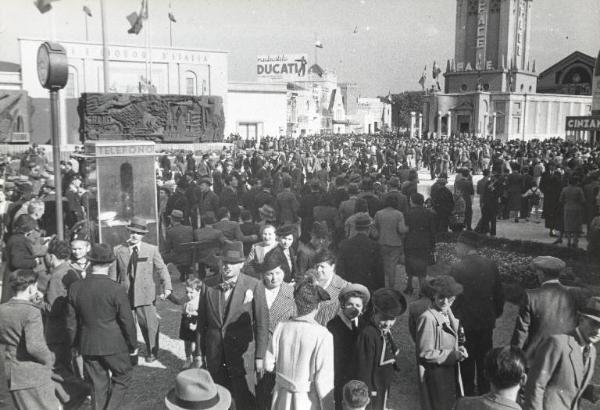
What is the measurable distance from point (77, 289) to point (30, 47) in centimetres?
3721

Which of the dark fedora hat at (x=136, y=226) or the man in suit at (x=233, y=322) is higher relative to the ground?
the dark fedora hat at (x=136, y=226)

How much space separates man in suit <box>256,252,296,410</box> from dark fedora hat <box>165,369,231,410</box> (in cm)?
159

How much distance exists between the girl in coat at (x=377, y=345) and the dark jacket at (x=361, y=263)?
2053mm

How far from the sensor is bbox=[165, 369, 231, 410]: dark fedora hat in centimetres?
313

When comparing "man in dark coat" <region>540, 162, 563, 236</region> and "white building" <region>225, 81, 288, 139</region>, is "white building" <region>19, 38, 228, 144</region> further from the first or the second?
"man in dark coat" <region>540, 162, 563, 236</region>

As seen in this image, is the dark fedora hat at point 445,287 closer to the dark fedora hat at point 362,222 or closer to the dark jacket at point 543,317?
the dark jacket at point 543,317

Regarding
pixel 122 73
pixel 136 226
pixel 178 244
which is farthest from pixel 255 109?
pixel 136 226

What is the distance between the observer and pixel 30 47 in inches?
1446

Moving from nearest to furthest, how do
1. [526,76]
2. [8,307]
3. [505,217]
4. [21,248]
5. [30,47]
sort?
1. [8,307]
2. [21,248]
3. [505,217]
4. [30,47]
5. [526,76]

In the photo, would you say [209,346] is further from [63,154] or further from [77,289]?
[63,154]

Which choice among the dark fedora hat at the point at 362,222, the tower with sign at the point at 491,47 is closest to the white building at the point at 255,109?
the tower with sign at the point at 491,47

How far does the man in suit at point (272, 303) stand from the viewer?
190 inches

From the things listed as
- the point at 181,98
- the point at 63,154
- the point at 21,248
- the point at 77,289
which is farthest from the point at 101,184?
the point at 63,154

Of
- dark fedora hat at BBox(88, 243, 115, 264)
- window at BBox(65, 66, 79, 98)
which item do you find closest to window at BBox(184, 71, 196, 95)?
window at BBox(65, 66, 79, 98)
